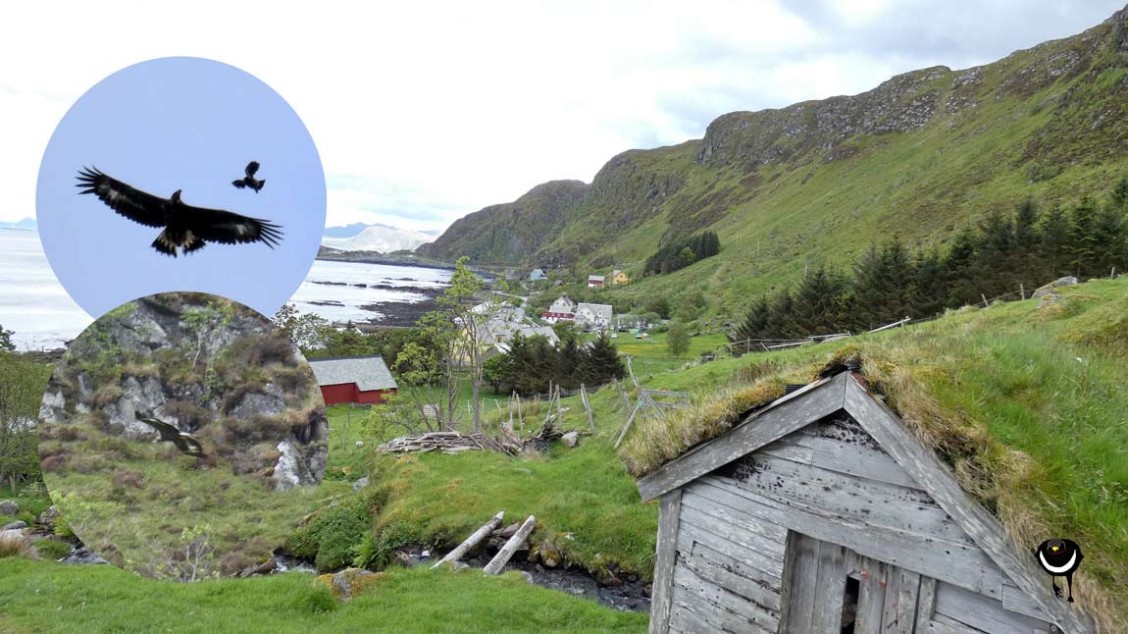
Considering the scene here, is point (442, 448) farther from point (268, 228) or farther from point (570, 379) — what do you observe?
point (570, 379)

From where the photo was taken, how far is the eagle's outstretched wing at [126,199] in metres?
3.62

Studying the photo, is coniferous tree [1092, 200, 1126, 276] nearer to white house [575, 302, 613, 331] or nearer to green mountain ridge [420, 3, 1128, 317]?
green mountain ridge [420, 3, 1128, 317]

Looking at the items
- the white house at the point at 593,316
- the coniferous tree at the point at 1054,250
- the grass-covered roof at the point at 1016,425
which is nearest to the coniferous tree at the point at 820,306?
the coniferous tree at the point at 1054,250

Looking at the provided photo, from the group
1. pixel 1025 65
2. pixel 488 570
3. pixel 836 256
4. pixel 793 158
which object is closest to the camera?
pixel 488 570

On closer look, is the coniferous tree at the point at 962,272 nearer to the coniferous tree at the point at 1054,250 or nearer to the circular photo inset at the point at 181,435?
the coniferous tree at the point at 1054,250

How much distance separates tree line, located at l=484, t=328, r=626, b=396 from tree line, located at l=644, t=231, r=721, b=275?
298ft

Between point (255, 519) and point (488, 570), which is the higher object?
point (255, 519)

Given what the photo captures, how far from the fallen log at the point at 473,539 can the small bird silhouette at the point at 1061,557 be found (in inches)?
510

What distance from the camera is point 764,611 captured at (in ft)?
18.6

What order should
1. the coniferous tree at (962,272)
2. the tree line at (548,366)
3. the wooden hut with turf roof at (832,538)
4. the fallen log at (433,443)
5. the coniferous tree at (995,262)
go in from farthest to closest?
1. the tree line at (548,366)
2. the coniferous tree at (962,272)
3. the coniferous tree at (995,262)
4. the fallen log at (433,443)
5. the wooden hut with turf roof at (832,538)

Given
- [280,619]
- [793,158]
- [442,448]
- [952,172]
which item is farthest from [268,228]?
[793,158]

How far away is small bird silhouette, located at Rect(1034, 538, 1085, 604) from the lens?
340 centimetres

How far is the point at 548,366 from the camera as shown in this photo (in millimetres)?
48156

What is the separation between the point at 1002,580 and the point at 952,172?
107565mm
